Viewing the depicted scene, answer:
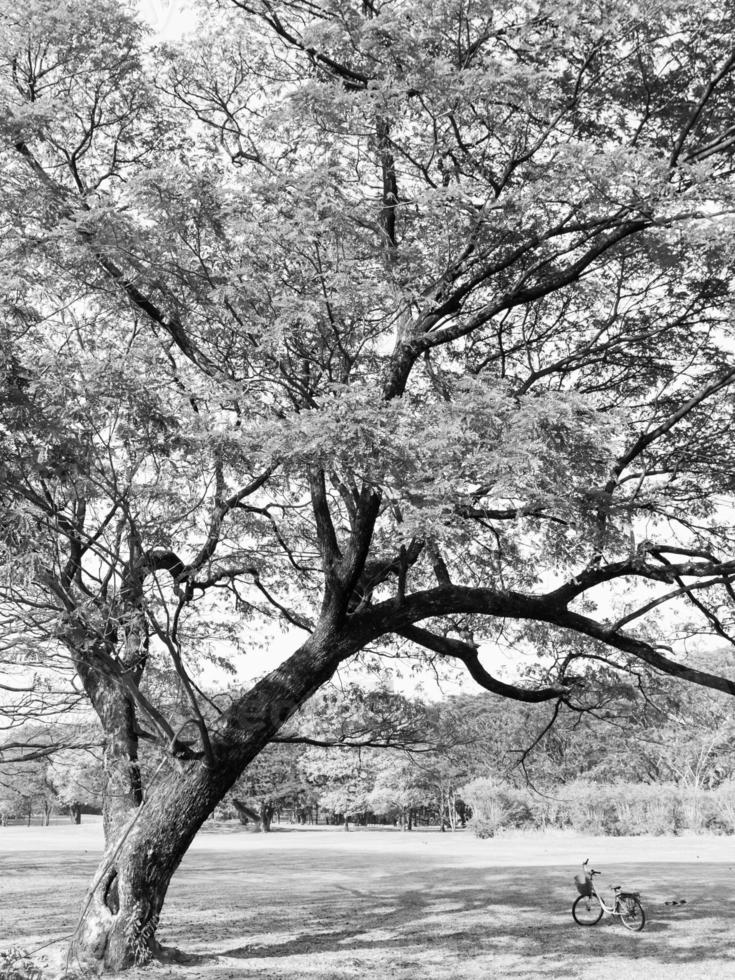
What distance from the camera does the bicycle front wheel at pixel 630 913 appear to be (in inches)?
447

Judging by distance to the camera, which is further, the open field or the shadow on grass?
the shadow on grass

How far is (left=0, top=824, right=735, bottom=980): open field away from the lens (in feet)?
29.3

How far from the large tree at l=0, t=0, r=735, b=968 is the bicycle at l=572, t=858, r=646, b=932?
300 centimetres

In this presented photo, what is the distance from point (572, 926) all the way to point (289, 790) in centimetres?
3869

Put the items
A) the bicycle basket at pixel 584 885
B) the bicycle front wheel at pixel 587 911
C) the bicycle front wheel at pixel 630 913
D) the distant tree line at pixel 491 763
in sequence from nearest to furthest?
the distant tree line at pixel 491 763
the bicycle basket at pixel 584 885
the bicycle front wheel at pixel 630 913
the bicycle front wheel at pixel 587 911

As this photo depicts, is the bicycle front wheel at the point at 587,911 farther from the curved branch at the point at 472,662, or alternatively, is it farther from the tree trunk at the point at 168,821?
the tree trunk at the point at 168,821

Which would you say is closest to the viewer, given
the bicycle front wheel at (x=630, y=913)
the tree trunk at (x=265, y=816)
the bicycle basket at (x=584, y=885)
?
the bicycle basket at (x=584, y=885)

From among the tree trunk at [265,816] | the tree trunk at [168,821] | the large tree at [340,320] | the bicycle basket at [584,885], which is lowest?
the tree trunk at [265,816]

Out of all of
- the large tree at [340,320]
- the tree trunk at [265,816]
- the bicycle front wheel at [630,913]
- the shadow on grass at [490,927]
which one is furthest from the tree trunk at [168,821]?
the tree trunk at [265,816]

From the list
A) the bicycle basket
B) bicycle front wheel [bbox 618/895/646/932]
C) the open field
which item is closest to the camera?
the open field

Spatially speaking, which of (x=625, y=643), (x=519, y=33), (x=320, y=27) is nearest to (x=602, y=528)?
(x=625, y=643)

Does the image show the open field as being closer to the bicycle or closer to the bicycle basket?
the bicycle

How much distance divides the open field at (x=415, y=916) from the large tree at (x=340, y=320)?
2.76 m

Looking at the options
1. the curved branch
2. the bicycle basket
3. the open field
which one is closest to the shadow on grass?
the open field
